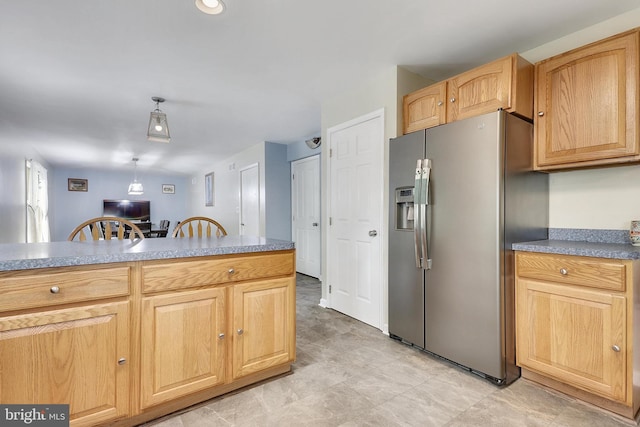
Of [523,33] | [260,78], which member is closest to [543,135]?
[523,33]

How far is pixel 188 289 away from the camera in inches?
62.6

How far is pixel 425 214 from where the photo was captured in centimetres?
223

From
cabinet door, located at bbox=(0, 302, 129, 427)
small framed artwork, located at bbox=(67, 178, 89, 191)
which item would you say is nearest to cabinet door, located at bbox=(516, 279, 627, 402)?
cabinet door, located at bbox=(0, 302, 129, 427)

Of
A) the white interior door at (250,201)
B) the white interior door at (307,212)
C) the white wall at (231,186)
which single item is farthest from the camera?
the white interior door at (250,201)

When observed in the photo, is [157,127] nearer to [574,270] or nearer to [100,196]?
[574,270]

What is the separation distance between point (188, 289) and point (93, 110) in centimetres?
344

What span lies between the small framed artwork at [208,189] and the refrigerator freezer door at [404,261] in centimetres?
637

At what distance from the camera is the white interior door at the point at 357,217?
2852mm

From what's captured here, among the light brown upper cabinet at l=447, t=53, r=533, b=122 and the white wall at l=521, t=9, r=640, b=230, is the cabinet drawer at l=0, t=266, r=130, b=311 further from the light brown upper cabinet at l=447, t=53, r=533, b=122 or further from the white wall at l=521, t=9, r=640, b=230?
the white wall at l=521, t=9, r=640, b=230

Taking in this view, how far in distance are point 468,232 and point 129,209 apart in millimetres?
9808

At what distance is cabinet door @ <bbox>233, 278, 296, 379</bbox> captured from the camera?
5.77 feet

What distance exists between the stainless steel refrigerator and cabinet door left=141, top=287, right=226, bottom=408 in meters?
1.45

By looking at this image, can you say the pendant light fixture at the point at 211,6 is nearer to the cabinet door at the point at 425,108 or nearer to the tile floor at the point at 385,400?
the cabinet door at the point at 425,108

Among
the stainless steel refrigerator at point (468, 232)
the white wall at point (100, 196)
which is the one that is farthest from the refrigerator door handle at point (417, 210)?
the white wall at point (100, 196)
